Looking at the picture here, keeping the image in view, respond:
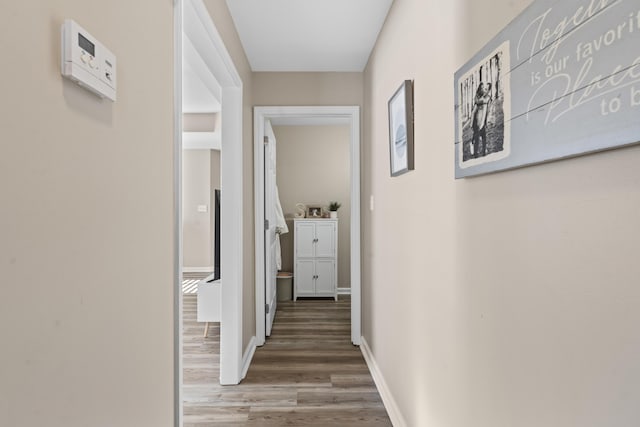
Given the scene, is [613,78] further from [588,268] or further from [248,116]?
[248,116]

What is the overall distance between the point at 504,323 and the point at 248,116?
2.54 meters

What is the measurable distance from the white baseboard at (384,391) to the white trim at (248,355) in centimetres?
93

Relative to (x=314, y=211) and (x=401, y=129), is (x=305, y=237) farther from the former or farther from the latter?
(x=401, y=129)

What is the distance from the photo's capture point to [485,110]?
3.36 ft

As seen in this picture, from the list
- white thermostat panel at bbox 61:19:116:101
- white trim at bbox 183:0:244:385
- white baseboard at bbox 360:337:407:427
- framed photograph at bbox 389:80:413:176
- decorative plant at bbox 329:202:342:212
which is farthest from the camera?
decorative plant at bbox 329:202:342:212

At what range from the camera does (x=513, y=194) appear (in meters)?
0.91

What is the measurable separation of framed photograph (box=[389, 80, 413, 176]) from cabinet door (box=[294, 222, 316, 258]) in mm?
2769

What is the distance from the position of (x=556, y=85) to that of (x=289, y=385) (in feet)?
7.83

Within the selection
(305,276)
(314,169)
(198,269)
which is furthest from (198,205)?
(305,276)

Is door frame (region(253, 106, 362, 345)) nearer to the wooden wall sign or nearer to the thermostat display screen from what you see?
the wooden wall sign

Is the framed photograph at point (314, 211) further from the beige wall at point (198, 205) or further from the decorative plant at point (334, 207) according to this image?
the beige wall at point (198, 205)

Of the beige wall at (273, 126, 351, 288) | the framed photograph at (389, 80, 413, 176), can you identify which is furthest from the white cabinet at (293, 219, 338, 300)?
the framed photograph at (389, 80, 413, 176)

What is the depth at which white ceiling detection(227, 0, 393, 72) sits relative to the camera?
2.21m

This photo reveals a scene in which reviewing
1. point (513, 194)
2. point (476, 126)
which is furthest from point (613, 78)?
point (476, 126)
